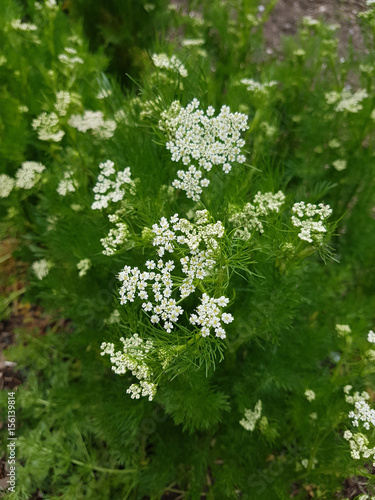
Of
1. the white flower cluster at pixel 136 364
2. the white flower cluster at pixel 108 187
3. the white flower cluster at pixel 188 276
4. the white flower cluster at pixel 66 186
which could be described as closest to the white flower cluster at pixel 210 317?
the white flower cluster at pixel 188 276

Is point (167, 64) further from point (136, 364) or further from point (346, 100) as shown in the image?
point (136, 364)

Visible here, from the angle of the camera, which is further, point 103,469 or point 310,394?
point 103,469

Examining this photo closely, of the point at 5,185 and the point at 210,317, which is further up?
the point at 210,317

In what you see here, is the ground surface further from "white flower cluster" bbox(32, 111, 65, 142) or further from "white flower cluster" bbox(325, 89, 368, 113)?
"white flower cluster" bbox(32, 111, 65, 142)

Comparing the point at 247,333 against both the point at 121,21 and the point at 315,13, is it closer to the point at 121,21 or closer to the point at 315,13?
the point at 121,21

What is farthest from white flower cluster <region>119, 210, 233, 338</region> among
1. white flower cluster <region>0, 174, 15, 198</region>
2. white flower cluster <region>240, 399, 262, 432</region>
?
white flower cluster <region>0, 174, 15, 198</region>

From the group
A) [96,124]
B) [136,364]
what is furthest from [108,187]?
[136,364]
